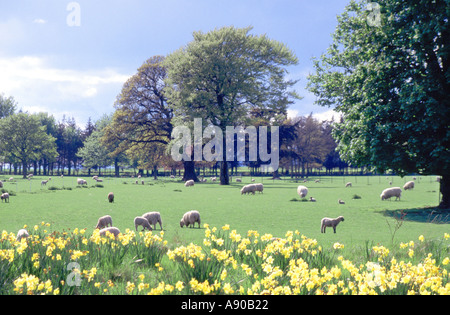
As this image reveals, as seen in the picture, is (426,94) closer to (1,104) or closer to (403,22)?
(403,22)

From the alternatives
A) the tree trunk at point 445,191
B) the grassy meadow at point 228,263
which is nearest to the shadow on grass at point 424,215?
the tree trunk at point 445,191

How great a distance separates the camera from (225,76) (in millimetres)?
56875

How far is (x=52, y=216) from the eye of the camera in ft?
66.1

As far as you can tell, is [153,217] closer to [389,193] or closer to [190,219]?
[190,219]

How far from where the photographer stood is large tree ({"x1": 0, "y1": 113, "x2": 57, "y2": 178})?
94.2 m

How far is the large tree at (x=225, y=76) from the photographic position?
186 feet

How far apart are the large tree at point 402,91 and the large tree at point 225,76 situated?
33265 mm

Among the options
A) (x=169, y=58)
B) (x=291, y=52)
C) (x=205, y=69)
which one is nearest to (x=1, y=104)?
(x=169, y=58)

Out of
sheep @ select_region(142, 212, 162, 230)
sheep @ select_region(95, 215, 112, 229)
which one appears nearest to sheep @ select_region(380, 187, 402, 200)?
sheep @ select_region(142, 212, 162, 230)

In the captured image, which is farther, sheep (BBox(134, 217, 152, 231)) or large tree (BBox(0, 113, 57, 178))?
large tree (BBox(0, 113, 57, 178))

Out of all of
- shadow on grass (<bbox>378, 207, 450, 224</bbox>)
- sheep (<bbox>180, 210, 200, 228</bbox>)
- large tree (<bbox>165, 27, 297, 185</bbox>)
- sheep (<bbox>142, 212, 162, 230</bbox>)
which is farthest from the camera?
large tree (<bbox>165, 27, 297, 185</bbox>)

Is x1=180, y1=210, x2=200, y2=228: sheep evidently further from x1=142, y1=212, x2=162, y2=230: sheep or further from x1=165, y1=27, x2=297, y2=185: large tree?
x1=165, y1=27, x2=297, y2=185: large tree

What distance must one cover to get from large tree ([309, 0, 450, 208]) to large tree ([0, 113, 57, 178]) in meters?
91.0
